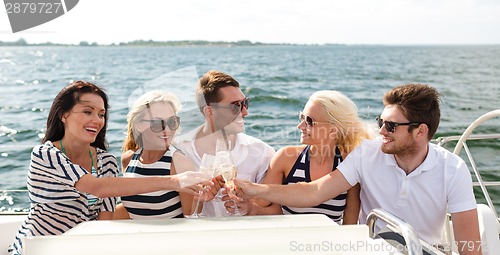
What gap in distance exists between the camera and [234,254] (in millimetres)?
1472

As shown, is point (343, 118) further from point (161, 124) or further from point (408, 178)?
point (161, 124)

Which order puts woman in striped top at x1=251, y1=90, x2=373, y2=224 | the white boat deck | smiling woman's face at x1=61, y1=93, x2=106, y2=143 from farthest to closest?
woman in striped top at x1=251, y1=90, x2=373, y2=224, smiling woman's face at x1=61, y1=93, x2=106, y2=143, the white boat deck

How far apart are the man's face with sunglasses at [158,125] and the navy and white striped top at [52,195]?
0.92 ft

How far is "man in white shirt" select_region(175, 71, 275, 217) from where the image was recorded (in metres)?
2.63

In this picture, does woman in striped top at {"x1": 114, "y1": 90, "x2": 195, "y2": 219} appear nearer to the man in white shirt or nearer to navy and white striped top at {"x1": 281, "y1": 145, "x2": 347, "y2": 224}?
the man in white shirt

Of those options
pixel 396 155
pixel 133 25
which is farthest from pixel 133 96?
pixel 133 25

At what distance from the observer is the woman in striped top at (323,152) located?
2480 mm

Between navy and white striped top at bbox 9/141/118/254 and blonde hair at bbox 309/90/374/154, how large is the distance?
3.35 ft

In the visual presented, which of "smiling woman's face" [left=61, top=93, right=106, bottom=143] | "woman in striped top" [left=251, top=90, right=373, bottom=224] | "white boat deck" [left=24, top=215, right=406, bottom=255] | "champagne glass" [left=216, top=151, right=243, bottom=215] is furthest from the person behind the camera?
"woman in striped top" [left=251, top=90, right=373, bottom=224]

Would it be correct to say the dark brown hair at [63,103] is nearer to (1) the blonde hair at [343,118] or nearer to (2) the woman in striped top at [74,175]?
(2) the woman in striped top at [74,175]

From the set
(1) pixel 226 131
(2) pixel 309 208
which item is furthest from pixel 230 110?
(2) pixel 309 208

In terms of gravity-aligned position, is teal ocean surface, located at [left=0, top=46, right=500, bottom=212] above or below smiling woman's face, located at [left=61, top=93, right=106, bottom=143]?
below

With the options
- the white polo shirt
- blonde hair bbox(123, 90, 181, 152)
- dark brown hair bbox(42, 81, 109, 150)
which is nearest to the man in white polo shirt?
the white polo shirt

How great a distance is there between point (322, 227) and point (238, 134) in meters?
1.16
